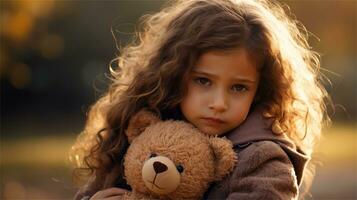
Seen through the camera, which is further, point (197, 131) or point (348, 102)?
point (348, 102)

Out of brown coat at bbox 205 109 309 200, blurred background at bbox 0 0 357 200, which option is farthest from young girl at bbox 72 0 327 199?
blurred background at bbox 0 0 357 200

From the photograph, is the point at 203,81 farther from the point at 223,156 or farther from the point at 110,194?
the point at 110,194

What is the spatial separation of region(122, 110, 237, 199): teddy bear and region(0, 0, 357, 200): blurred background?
38.1 ft

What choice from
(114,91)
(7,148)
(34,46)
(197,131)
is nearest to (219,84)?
(197,131)

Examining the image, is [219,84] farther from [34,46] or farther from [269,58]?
[34,46]

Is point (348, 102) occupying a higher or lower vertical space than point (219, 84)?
lower

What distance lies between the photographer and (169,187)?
3006 millimetres

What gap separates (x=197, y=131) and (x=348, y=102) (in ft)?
54.9

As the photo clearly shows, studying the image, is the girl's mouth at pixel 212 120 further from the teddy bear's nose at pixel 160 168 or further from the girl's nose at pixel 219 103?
the teddy bear's nose at pixel 160 168

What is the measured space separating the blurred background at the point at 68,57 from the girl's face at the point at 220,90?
11636 mm

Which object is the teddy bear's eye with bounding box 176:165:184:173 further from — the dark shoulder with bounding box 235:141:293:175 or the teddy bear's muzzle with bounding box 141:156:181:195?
the dark shoulder with bounding box 235:141:293:175

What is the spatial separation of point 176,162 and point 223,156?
0.59 ft

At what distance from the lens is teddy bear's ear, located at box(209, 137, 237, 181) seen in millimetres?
3014

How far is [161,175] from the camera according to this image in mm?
2992
